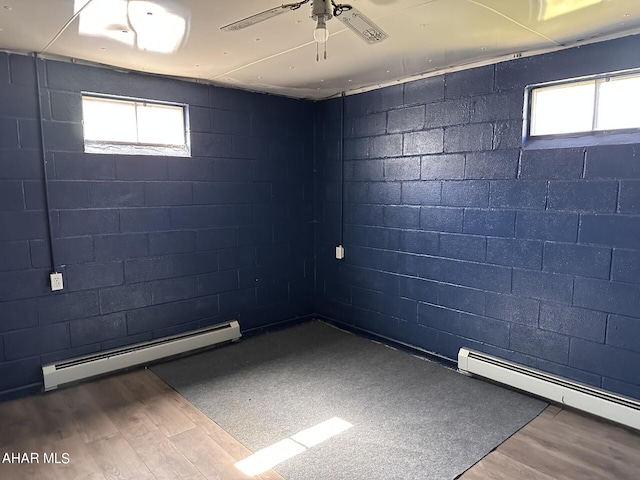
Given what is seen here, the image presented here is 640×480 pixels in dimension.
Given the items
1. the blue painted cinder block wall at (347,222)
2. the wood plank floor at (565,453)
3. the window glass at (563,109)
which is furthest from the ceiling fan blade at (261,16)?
the wood plank floor at (565,453)

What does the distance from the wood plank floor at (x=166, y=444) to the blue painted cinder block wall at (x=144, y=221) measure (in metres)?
0.52

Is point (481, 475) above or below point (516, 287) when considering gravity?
below

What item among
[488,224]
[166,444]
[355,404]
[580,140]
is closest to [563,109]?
[580,140]

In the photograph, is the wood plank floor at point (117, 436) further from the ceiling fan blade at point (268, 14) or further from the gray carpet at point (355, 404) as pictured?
the ceiling fan blade at point (268, 14)

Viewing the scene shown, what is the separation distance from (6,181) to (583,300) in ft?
11.9

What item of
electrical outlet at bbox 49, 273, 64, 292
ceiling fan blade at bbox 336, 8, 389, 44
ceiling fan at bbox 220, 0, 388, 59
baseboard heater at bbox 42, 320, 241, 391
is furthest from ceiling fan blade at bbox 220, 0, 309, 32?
baseboard heater at bbox 42, 320, 241, 391

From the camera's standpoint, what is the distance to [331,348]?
3.62 metres

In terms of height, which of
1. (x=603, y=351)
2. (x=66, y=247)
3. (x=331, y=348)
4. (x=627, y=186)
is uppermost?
(x=627, y=186)

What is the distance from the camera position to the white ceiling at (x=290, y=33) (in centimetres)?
198

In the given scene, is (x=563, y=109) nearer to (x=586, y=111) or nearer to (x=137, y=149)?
(x=586, y=111)

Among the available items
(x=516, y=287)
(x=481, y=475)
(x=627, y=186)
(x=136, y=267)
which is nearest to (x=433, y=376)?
(x=516, y=287)

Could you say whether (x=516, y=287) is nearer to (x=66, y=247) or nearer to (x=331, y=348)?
(x=331, y=348)

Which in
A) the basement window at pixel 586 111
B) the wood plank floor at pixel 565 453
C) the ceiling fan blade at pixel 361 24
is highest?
the ceiling fan blade at pixel 361 24

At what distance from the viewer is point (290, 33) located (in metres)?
2.32
